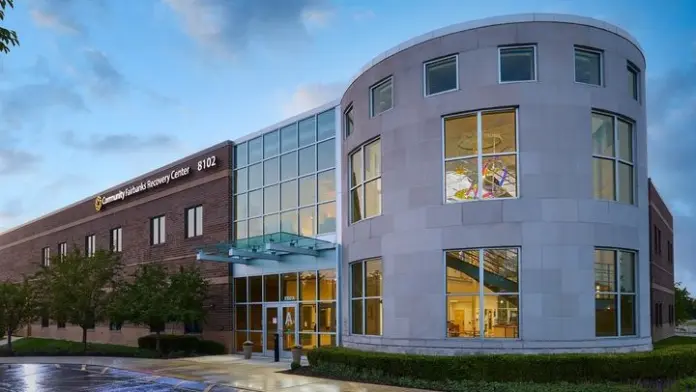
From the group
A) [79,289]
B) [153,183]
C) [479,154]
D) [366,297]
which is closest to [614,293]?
[479,154]

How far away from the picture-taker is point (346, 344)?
830 inches

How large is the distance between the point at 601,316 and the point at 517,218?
10.5ft

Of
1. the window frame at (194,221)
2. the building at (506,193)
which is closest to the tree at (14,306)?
the window frame at (194,221)

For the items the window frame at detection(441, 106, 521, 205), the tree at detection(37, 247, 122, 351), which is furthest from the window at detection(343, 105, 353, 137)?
the tree at detection(37, 247, 122, 351)

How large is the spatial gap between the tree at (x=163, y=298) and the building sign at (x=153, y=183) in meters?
5.01

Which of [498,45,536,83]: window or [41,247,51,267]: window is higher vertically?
[498,45,536,83]: window

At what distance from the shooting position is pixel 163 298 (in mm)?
27562

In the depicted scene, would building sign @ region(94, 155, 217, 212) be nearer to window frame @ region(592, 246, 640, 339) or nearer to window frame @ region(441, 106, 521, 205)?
window frame @ region(441, 106, 521, 205)

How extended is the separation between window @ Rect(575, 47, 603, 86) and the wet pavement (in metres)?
12.0

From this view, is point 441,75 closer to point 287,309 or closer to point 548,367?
point 548,367

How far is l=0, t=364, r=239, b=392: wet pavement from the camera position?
57.6ft

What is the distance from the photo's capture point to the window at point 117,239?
38.6 meters

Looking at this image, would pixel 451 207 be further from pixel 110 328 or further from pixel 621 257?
pixel 110 328

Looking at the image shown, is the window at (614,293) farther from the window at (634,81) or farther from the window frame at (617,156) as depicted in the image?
the window at (634,81)
